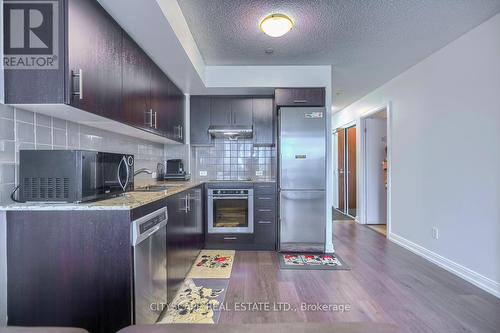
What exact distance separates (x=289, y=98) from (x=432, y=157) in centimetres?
184

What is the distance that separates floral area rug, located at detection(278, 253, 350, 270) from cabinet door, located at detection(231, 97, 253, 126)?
75.6 inches

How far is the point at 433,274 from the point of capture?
252 centimetres

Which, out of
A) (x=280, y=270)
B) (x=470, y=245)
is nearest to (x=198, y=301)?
(x=280, y=270)

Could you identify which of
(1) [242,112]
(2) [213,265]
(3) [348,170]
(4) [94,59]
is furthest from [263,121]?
(3) [348,170]

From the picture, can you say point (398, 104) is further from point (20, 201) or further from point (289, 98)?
point (20, 201)

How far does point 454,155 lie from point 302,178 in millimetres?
1597

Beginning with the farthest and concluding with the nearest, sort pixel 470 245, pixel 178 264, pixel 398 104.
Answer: pixel 398 104
pixel 470 245
pixel 178 264

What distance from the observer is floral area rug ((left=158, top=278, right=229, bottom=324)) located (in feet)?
5.84

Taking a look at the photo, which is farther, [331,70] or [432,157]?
[331,70]

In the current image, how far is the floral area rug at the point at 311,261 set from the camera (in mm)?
2696

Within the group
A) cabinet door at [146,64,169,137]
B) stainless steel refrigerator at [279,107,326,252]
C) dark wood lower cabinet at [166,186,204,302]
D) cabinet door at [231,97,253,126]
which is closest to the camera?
dark wood lower cabinet at [166,186,204,302]

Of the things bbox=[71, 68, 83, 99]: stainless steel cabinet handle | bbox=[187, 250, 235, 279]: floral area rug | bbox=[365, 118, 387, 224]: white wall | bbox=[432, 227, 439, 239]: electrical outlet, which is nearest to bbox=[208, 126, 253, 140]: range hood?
bbox=[187, 250, 235, 279]: floral area rug

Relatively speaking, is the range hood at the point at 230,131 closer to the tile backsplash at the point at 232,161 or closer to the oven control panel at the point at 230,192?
the tile backsplash at the point at 232,161

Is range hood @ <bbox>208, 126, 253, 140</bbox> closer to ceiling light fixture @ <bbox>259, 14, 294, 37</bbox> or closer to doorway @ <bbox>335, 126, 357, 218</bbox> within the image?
ceiling light fixture @ <bbox>259, 14, 294, 37</bbox>
